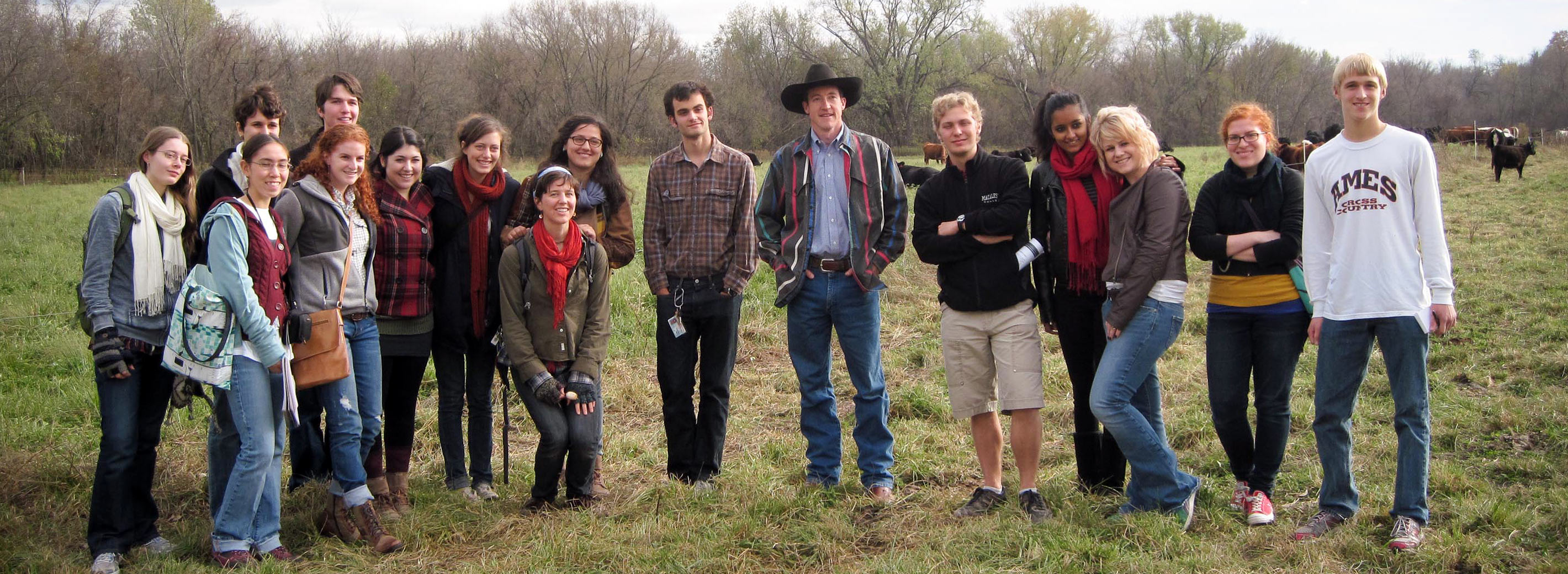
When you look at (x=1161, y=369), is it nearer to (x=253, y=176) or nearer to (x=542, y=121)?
(x=253, y=176)

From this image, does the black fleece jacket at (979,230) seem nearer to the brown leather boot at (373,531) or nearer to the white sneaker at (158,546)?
the brown leather boot at (373,531)

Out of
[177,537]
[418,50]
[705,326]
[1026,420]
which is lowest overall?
[177,537]

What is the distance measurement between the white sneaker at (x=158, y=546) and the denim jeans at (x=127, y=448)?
5cm

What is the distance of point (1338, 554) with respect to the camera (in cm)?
358

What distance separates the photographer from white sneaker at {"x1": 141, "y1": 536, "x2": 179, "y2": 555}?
3880 millimetres

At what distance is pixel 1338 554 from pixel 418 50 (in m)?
50.9

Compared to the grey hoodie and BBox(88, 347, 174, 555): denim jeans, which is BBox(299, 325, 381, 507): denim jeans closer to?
the grey hoodie

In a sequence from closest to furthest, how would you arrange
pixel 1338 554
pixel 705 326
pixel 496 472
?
pixel 1338 554, pixel 705 326, pixel 496 472

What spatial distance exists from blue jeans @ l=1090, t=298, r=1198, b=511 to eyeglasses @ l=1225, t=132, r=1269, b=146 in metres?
0.70

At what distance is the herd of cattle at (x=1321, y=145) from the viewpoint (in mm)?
10477

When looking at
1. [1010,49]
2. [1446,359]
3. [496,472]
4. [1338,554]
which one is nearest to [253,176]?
[496,472]

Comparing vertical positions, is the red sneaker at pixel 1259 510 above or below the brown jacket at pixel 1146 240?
below

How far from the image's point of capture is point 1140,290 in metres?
3.76

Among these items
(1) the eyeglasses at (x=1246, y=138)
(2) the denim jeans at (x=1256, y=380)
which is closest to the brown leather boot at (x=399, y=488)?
(2) the denim jeans at (x=1256, y=380)
